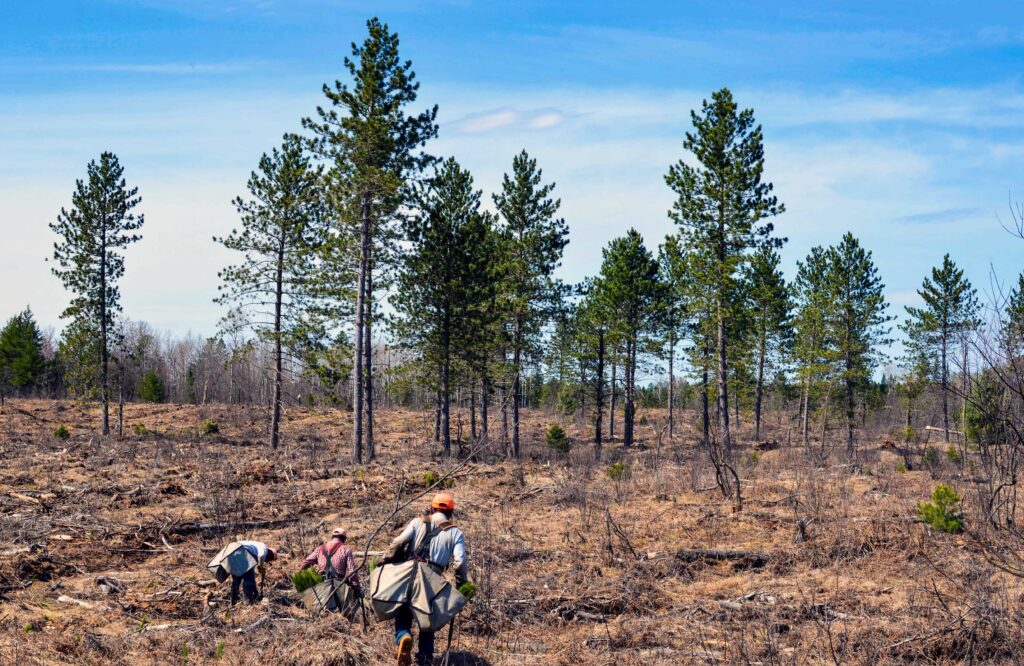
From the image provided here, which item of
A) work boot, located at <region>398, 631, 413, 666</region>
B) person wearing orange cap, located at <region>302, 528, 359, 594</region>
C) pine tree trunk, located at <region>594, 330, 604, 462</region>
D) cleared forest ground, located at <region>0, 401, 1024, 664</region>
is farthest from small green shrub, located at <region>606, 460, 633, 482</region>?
pine tree trunk, located at <region>594, 330, 604, 462</region>

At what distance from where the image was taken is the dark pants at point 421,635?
21.6ft

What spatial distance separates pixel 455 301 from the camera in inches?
1082

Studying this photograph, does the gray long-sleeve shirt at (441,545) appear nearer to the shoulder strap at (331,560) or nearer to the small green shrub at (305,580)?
the small green shrub at (305,580)

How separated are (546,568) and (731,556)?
2.75 meters

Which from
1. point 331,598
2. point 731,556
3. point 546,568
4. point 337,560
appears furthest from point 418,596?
point 731,556

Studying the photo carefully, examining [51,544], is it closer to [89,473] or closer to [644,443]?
[89,473]

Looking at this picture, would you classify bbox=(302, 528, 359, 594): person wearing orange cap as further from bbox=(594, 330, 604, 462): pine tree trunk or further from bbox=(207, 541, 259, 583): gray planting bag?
bbox=(594, 330, 604, 462): pine tree trunk

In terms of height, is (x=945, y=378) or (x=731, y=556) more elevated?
(x=945, y=378)

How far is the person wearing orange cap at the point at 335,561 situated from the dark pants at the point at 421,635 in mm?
1347

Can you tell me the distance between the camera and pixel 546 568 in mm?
10594

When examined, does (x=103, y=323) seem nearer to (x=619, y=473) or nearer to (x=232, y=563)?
(x=619, y=473)

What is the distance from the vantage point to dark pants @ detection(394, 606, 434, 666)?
21.6 ft

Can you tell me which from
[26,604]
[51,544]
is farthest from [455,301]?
[26,604]

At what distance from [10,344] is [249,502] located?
1911 inches
